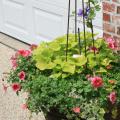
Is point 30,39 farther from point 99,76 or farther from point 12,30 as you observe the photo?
point 99,76

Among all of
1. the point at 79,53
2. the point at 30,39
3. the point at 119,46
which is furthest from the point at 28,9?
the point at 79,53

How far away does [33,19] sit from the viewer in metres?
6.09

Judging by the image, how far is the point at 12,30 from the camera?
21.8ft

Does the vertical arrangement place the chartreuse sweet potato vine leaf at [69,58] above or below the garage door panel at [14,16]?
above

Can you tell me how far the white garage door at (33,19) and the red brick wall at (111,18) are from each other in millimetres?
1180

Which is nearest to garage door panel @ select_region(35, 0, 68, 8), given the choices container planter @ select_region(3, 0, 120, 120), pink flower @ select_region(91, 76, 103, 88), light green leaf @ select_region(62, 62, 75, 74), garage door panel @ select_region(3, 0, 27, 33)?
garage door panel @ select_region(3, 0, 27, 33)

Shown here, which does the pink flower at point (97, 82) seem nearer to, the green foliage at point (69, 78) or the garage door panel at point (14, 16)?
the green foliage at point (69, 78)

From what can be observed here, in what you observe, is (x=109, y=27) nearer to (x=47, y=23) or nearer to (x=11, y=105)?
(x=11, y=105)

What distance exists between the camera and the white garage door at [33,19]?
5.59 m

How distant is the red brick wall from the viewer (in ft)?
13.6

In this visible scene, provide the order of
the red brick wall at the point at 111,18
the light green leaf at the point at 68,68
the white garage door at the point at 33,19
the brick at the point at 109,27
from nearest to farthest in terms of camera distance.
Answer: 1. the light green leaf at the point at 68,68
2. the red brick wall at the point at 111,18
3. the brick at the point at 109,27
4. the white garage door at the point at 33,19

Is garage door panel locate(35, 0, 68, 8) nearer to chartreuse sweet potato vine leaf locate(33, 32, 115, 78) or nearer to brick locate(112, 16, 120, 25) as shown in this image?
brick locate(112, 16, 120, 25)

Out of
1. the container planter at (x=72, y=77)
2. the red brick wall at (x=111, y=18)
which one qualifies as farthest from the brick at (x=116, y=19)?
the container planter at (x=72, y=77)

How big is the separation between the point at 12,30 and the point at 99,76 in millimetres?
3537
